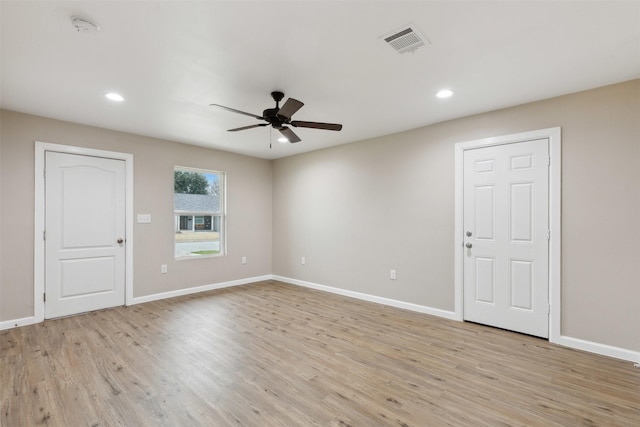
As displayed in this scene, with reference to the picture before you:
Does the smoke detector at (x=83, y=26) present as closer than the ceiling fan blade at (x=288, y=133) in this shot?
Yes

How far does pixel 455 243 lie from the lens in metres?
3.71

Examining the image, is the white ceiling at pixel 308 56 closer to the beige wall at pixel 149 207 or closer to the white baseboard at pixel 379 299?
the beige wall at pixel 149 207

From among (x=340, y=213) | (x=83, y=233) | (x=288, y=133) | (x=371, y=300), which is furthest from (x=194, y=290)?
(x=288, y=133)

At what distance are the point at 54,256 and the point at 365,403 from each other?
13.7 feet

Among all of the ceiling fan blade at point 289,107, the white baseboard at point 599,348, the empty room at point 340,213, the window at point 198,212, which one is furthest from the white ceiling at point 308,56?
the white baseboard at point 599,348

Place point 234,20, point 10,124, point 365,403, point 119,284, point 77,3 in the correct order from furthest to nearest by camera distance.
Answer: point 119,284, point 10,124, point 365,403, point 234,20, point 77,3

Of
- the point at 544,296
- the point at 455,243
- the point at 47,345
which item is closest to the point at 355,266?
the point at 455,243

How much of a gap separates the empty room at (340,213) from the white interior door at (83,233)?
3 cm

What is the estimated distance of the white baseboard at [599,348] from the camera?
2.62m

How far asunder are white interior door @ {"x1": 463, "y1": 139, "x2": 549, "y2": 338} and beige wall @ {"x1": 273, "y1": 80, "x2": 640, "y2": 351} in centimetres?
19

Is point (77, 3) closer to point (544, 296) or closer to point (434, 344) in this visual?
point (434, 344)

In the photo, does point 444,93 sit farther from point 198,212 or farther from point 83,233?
point 83,233

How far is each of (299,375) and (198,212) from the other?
3.72 metres

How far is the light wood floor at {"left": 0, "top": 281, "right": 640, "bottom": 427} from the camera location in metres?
1.91
